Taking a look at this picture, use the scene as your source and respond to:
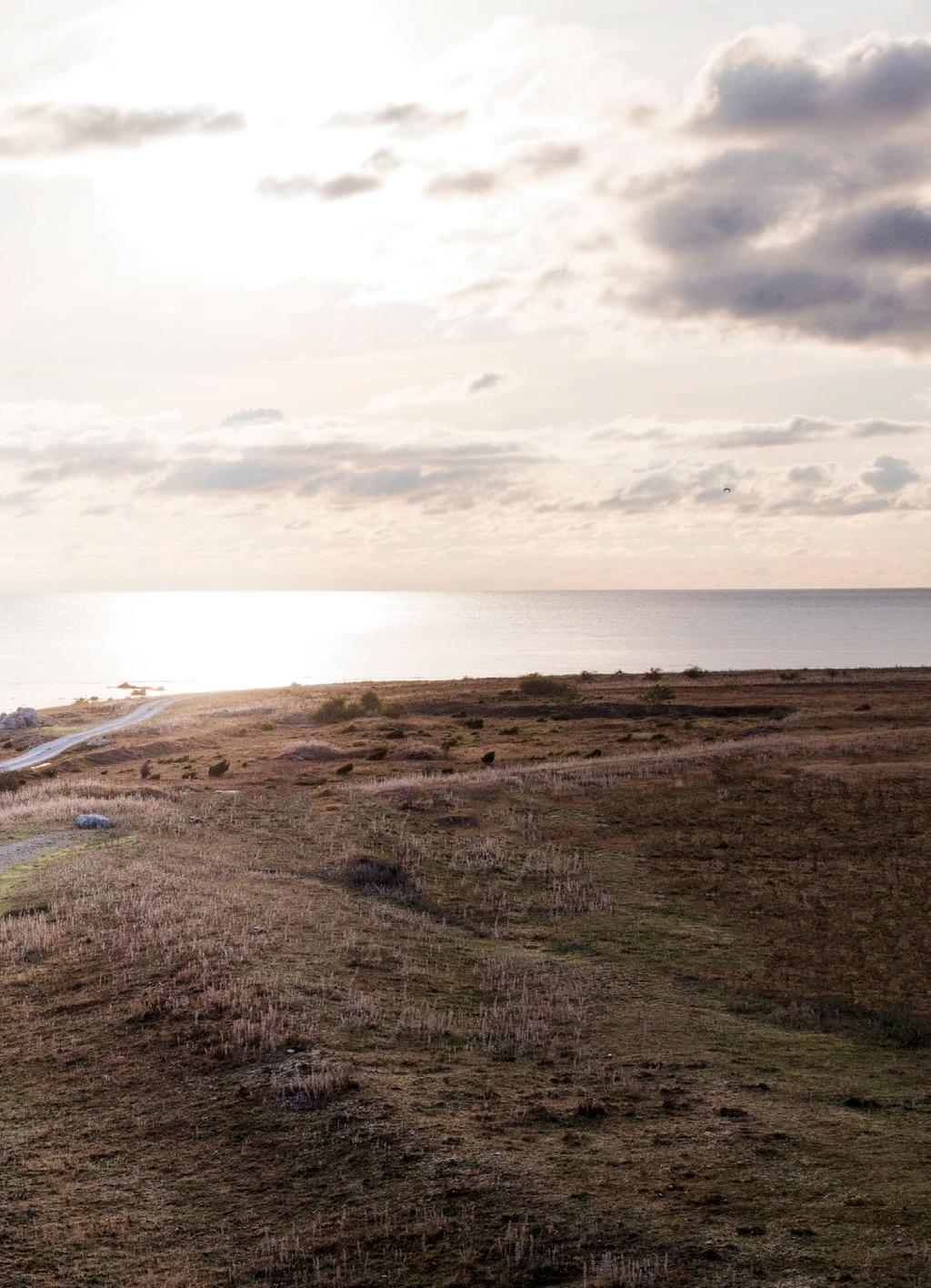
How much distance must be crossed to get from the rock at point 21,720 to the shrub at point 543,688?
4332 cm

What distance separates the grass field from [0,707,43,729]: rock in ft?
175

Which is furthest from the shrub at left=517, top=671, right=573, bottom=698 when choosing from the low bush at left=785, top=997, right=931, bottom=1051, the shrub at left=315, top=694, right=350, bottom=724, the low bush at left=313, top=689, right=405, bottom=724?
the low bush at left=785, top=997, right=931, bottom=1051

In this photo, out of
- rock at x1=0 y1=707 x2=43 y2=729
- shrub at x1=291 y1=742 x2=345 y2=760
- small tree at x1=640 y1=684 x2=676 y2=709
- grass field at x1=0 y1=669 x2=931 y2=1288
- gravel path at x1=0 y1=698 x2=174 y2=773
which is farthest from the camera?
rock at x1=0 y1=707 x2=43 y2=729

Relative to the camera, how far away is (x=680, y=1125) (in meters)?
15.7

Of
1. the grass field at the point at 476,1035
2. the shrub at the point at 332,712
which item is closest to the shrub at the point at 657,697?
the shrub at the point at 332,712

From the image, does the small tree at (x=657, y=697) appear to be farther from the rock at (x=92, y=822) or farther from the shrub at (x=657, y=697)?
the rock at (x=92, y=822)

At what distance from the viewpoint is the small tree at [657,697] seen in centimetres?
8306

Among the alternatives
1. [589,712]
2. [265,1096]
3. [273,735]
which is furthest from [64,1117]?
[589,712]

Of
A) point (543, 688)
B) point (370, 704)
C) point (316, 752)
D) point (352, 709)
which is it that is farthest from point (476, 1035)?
point (543, 688)

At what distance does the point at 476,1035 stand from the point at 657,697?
66.1 meters

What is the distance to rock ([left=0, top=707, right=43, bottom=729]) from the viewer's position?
3728 inches

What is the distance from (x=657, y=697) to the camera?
8419 centimetres

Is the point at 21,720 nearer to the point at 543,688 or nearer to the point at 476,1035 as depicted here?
the point at 543,688

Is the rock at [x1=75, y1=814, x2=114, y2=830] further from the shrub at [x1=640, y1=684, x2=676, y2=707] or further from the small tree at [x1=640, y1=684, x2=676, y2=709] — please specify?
the shrub at [x1=640, y1=684, x2=676, y2=707]
